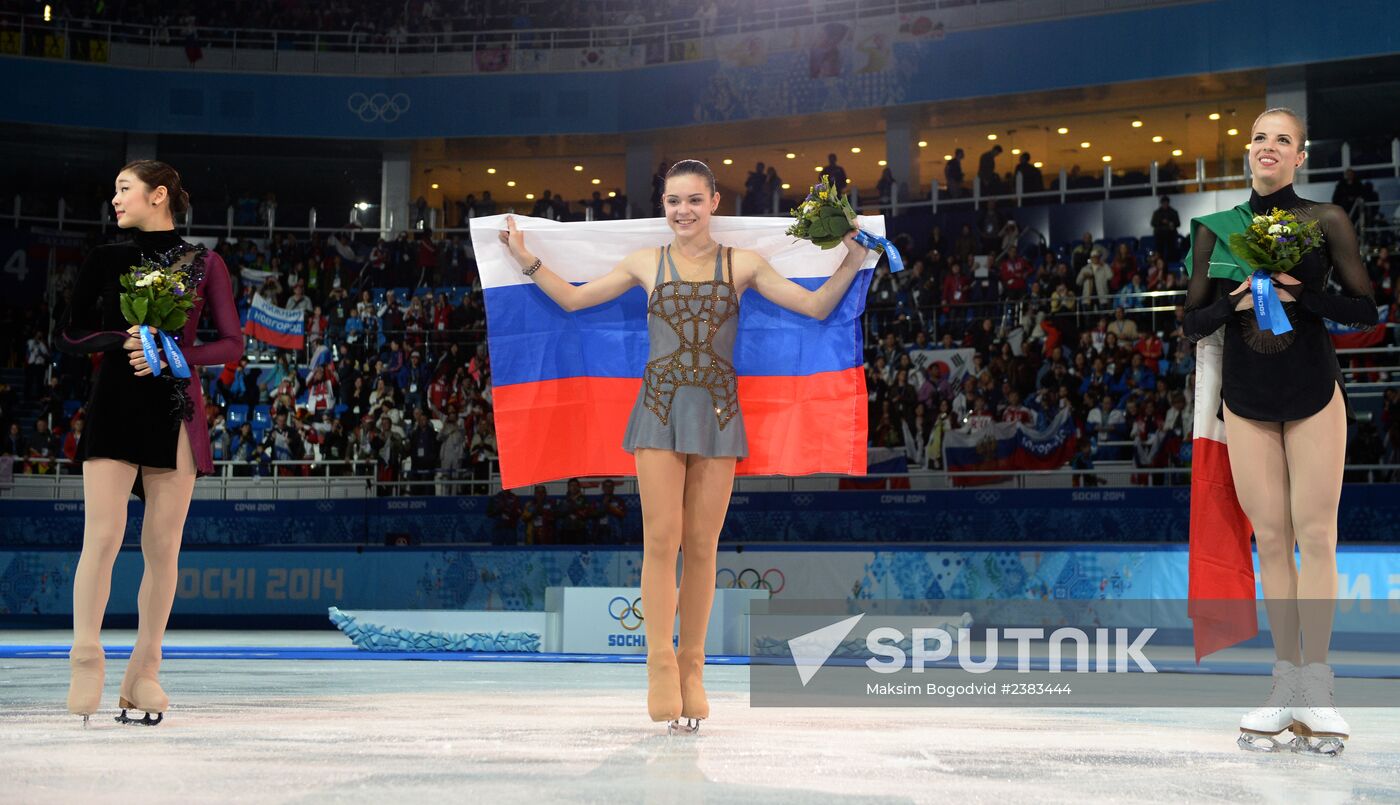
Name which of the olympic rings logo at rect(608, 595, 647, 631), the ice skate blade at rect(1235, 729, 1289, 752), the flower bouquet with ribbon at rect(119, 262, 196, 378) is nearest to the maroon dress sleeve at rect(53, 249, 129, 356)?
the flower bouquet with ribbon at rect(119, 262, 196, 378)

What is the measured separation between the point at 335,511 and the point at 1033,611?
8.69m

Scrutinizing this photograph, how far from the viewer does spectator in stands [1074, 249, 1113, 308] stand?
18.9 metres

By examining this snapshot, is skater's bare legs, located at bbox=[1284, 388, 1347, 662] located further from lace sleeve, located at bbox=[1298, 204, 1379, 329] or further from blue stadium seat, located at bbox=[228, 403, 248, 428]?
blue stadium seat, located at bbox=[228, 403, 248, 428]

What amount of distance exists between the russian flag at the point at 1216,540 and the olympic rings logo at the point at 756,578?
8783 millimetres

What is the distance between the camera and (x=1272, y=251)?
461 cm

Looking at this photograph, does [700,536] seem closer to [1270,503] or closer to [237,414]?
[1270,503]

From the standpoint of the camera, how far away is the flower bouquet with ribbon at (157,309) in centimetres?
496

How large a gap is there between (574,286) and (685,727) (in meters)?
1.85

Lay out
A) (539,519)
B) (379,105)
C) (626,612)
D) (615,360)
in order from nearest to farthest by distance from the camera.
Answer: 1. (615,360)
2. (626,612)
3. (539,519)
4. (379,105)

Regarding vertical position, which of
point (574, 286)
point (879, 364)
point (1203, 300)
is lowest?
point (1203, 300)

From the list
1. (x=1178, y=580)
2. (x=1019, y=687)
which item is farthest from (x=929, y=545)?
(x=1019, y=687)

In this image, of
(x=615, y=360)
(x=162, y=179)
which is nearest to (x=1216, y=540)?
(x=615, y=360)

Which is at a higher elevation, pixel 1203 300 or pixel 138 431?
pixel 1203 300

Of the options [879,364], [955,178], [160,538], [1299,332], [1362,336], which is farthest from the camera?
[955,178]
